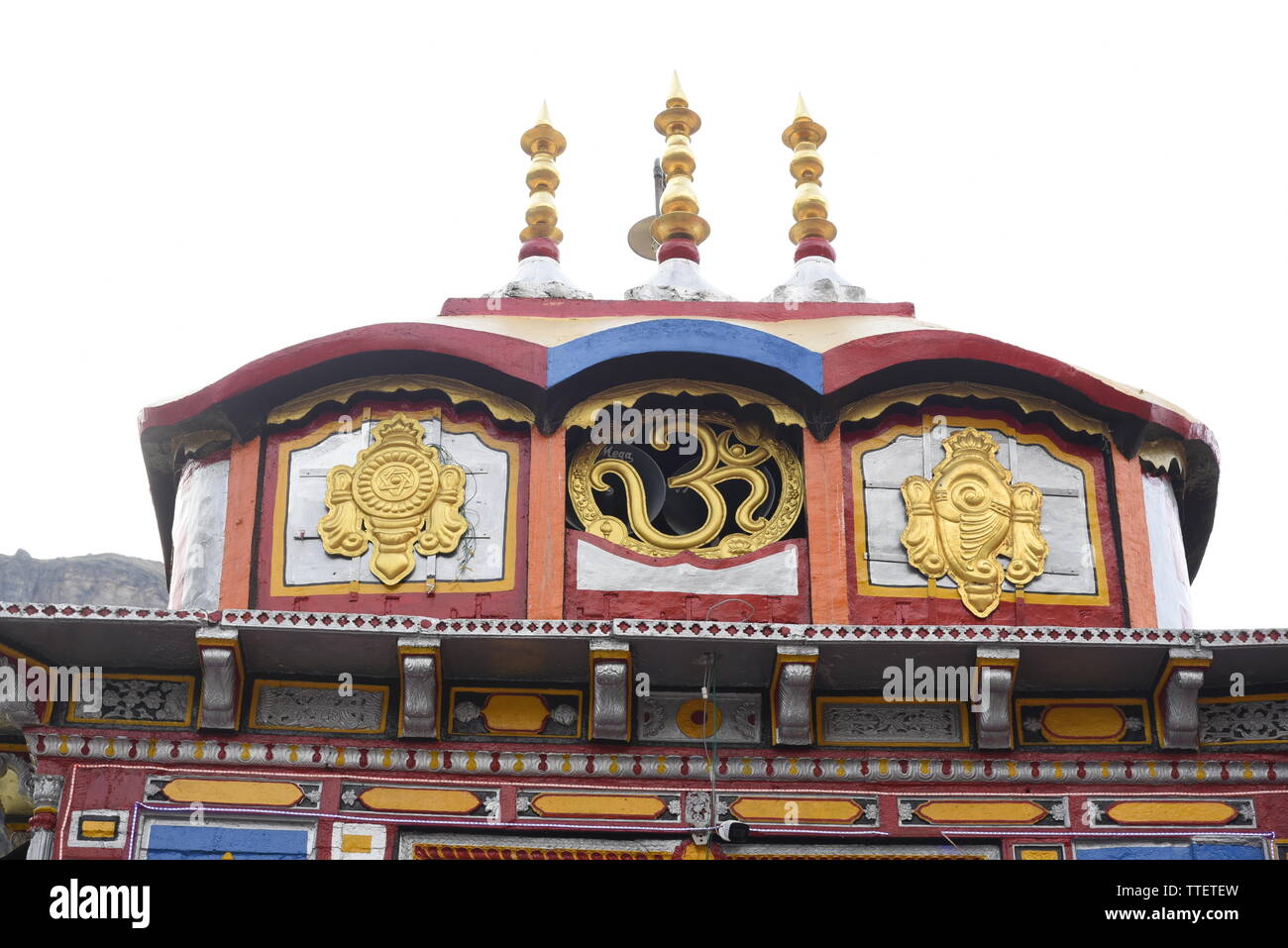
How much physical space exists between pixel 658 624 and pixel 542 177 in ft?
18.9

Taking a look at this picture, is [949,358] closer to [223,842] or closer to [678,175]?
[678,175]

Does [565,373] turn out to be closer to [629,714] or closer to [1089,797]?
[629,714]

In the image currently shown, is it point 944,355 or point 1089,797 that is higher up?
point 944,355

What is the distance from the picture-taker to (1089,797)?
Result: 10234 mm

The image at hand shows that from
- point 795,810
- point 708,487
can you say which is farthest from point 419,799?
point 708,487

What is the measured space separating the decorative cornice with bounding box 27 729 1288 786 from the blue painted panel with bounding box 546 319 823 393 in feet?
8.09

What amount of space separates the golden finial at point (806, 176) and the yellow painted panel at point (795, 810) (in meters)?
5.46

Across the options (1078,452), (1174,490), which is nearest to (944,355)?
(1078,452)

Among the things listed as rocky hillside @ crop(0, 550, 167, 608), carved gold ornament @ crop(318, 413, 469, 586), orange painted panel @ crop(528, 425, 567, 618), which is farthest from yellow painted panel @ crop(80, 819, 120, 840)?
rocky hillside @ crop(0, 550, 167, 608)

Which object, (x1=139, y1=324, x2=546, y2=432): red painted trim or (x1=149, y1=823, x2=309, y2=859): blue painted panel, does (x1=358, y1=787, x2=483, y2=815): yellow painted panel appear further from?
(x1=139, y1=324, x2=546, y2=432): red painted trim

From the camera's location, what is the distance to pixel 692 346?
11367mm

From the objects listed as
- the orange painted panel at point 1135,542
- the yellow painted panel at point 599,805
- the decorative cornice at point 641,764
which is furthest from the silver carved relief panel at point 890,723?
the orange painted panel at point 1135,542

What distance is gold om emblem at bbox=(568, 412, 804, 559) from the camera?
435 inches
